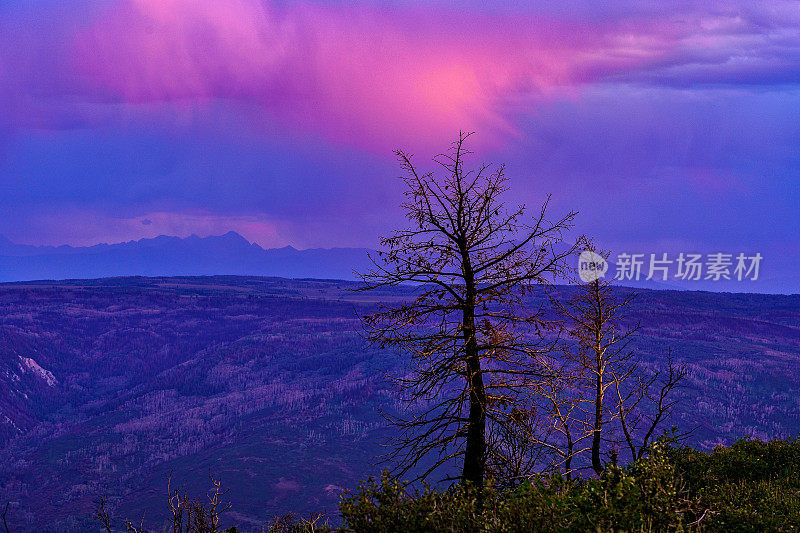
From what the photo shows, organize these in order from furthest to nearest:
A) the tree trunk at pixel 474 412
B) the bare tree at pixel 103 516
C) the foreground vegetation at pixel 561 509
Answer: the tree trunk at pixel 474 412 → the bare tree at pixel 103 516 → the foreground vegetation at pixel 561 509

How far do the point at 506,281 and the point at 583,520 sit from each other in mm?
7240

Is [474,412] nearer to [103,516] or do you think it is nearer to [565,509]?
[565,509]

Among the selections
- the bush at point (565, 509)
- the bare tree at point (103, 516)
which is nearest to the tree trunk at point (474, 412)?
the bush at point (565, 509)

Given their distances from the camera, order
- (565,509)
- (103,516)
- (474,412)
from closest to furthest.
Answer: (565,509), (103,516), (474,412)

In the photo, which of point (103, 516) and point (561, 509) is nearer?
point (561, 509)

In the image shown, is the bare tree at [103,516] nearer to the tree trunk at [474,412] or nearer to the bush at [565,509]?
the bush at [565,509]

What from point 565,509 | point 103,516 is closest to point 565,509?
point 565,509

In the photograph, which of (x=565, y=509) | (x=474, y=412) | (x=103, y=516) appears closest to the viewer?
(x=565, y=509)

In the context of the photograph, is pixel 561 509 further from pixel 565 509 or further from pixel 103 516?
pixel 103 516

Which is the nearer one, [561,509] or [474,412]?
[561,509]

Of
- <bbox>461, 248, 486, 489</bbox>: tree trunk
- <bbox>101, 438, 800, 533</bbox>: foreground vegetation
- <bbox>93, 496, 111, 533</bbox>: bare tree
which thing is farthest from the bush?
<bbox>93, 496, 111, 533</bbox>: bare tree

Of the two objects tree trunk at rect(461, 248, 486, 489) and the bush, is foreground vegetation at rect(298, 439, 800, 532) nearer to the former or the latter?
the bush

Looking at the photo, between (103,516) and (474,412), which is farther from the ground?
(474,412)

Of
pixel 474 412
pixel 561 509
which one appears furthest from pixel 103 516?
pixel 561 509
